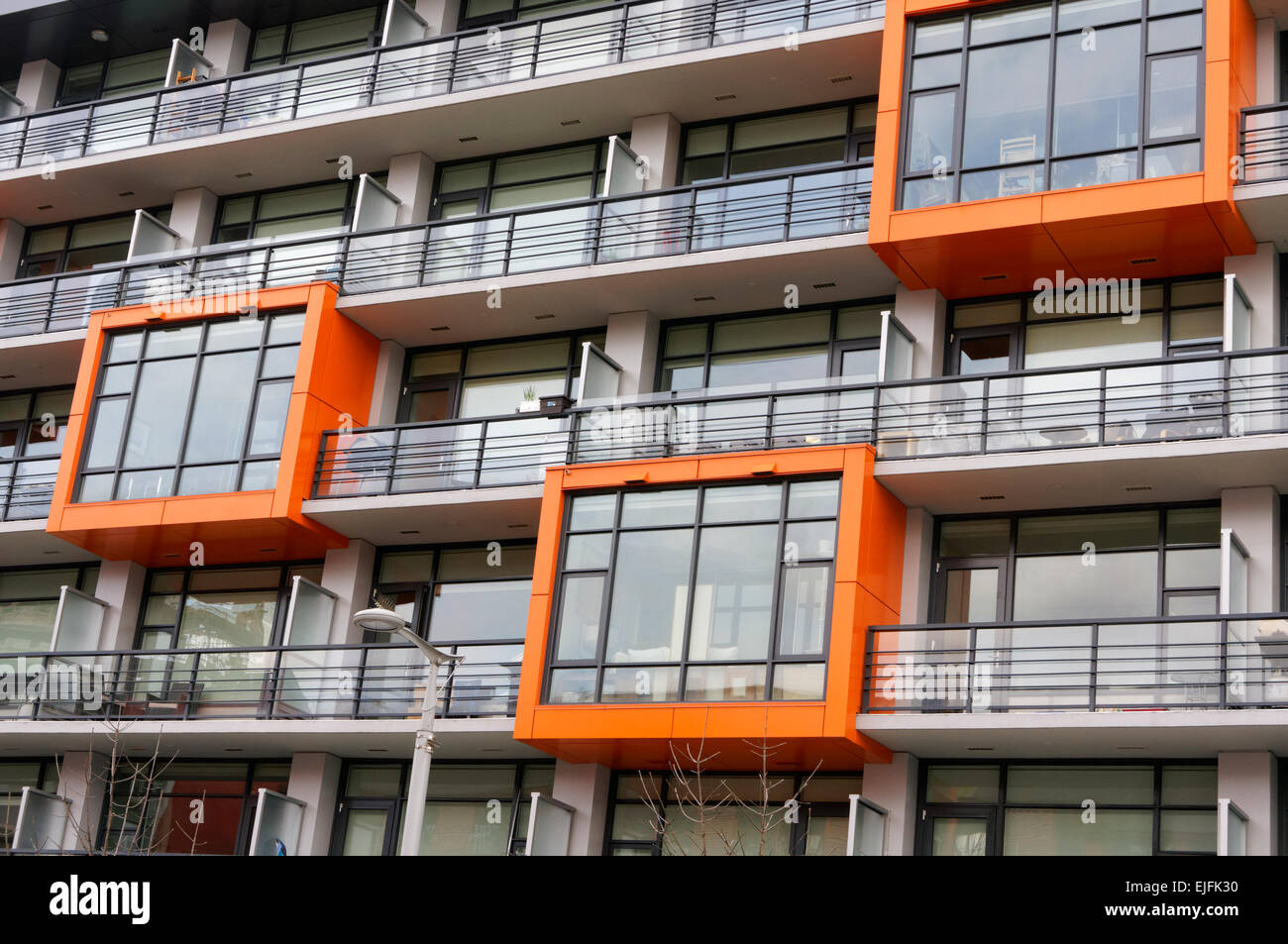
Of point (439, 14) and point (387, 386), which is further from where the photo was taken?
point (439, 14)

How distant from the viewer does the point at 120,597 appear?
2761 centimetres

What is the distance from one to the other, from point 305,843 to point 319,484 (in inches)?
227

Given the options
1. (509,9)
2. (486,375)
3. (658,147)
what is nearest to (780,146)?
(658,147)

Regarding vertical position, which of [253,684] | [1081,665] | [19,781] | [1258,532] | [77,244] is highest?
[77,244]

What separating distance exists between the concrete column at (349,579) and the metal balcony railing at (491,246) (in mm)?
4539

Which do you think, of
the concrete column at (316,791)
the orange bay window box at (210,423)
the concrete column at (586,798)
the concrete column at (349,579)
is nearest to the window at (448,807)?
the concrete column at (316,791)

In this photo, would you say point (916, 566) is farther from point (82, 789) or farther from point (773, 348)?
point (82, 789)

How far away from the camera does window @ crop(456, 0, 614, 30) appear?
28.9 m

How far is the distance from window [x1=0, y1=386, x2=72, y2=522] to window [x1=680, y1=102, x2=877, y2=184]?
504 inches

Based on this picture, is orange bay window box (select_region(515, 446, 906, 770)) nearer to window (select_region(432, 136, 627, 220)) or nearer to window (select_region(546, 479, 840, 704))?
window (select_region(546, 479, 840, 704))

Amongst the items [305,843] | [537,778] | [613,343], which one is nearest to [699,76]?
[613,343]

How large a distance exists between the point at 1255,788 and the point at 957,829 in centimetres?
388

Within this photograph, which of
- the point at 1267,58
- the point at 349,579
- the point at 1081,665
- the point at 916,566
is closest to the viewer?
the point at 1081,665

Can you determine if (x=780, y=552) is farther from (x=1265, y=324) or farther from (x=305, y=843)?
(x=305, y=843)
